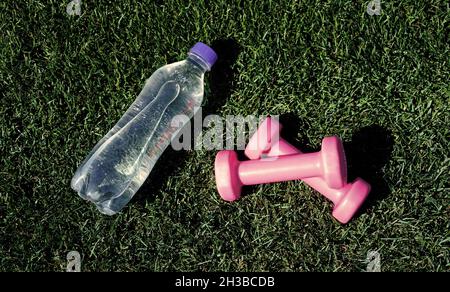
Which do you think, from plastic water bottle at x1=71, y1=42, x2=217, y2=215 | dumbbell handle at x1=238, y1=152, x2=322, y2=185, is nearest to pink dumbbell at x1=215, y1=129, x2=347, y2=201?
dumbbell handle at x1=238, y1=152, x2=322, y2=185

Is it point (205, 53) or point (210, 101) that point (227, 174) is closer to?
point (210, 101)

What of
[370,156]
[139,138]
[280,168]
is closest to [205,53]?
[139,138]

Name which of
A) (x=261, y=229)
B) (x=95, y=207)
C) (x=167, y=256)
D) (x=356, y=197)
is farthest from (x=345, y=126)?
(x=95, y=207)

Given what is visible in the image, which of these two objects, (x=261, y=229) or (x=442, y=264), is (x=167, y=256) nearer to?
(x=261, y=229)

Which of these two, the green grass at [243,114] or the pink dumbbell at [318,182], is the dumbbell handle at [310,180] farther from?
the green grass at [243,114]

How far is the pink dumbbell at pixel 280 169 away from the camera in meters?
2.78

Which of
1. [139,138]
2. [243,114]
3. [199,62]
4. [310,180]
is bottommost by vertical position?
[310,180]

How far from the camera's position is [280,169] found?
2879 mm

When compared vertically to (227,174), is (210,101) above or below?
above

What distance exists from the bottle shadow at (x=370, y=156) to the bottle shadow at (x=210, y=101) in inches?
15.2

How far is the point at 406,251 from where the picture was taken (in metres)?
3.05

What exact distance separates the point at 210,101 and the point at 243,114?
179 mm

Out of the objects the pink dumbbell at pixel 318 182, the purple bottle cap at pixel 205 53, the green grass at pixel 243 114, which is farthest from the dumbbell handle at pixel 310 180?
the purple bottle cap at pixel 205 53

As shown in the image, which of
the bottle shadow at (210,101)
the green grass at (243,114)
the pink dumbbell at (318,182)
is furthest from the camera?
the bottle shadow at (210,101)
